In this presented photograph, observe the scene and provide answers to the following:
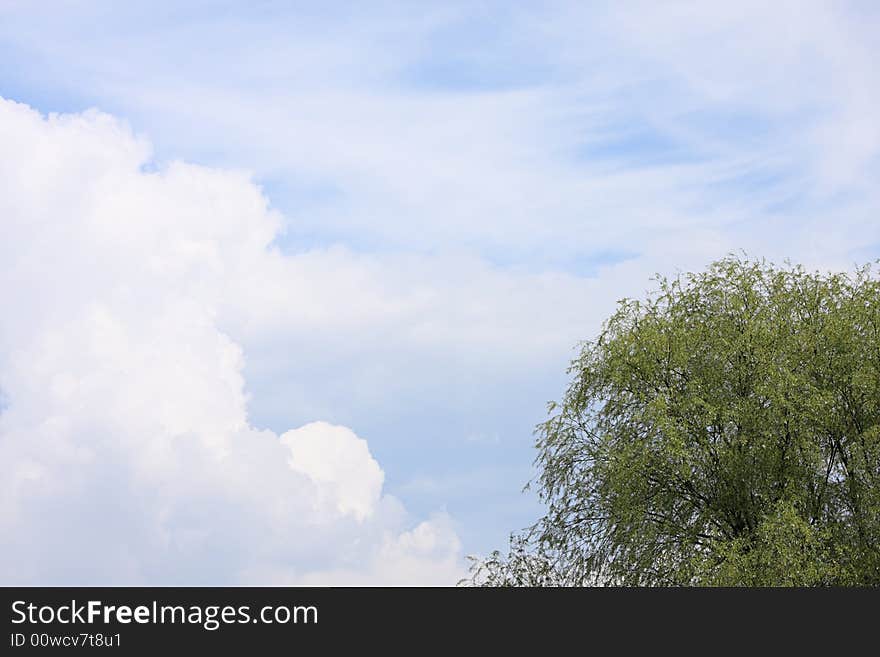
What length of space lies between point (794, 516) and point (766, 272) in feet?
32.4

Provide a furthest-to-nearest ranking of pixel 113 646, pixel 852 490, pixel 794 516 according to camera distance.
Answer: pixel 852 490 < pixel 794 516 < pixel 113 646

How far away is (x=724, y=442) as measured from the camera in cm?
3216

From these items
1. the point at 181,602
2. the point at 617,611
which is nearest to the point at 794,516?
the point at 617,611

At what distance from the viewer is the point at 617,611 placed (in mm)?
18188

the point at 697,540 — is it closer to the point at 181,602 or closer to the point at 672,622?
the point at 672,622

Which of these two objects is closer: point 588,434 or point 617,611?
point 617,611

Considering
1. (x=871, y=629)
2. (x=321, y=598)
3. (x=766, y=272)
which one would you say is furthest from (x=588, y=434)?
(x=321, y=598)

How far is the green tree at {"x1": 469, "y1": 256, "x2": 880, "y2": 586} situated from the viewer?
99.9 ft

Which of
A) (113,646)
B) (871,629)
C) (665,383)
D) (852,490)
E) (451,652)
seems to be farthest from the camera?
(665,383)

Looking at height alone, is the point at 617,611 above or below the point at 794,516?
below

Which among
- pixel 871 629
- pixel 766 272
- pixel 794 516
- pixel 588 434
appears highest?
pixel 766 272

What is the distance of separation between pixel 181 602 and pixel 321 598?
2083 mm

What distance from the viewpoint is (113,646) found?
15961mm

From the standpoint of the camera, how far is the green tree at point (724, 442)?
3045cm
